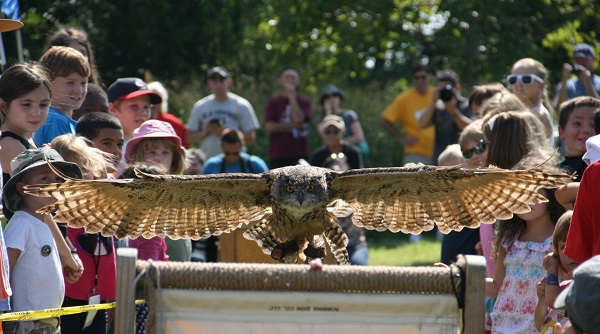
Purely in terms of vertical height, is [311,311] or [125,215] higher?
[125,215]

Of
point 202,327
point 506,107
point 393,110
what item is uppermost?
point 393,110

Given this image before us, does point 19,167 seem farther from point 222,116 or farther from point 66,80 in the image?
point 222,116

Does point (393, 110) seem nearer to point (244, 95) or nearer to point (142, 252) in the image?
point (244, 95)

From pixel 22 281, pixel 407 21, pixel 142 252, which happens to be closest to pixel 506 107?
pixel 142 252

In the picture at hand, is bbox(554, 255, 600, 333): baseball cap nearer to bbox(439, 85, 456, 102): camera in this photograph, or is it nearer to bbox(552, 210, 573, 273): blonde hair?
bbox(552, 210, 573, 273): blonde hair

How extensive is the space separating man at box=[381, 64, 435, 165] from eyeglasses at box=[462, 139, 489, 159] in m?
6.41

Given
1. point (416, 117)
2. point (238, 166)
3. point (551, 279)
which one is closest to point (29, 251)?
point (551, 279)

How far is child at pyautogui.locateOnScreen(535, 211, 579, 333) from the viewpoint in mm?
4391

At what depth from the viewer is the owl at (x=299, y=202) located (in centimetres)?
534

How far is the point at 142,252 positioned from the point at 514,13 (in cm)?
1158

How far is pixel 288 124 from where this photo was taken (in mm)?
12648

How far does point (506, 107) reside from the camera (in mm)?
7227

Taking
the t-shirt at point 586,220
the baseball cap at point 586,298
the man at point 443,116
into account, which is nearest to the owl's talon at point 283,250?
the t-shirt at point 586,220

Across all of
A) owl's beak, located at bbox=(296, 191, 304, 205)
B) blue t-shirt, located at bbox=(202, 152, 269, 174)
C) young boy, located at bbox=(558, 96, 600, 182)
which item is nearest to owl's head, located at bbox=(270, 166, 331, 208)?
owl's beak, located at bbox=(296, 191, 304, 205)
